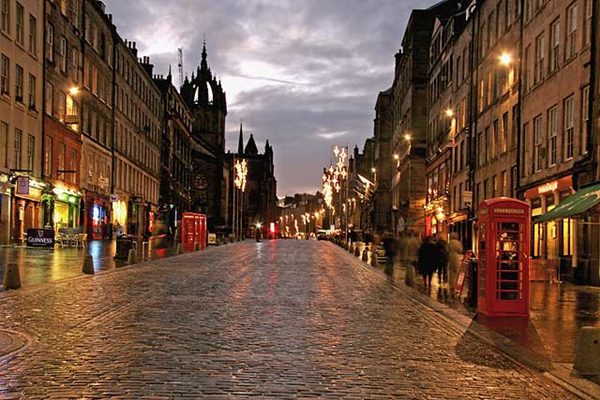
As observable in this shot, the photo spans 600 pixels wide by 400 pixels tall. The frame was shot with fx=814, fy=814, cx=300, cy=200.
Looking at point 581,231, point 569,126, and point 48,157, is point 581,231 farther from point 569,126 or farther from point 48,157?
point 48,157

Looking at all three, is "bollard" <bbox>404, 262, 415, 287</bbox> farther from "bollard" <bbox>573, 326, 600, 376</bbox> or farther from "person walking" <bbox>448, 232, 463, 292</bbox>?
"bollard" <bbox>573, 326, 600, 376</bbox>

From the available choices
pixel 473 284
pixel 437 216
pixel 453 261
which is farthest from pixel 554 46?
pixel 437 216

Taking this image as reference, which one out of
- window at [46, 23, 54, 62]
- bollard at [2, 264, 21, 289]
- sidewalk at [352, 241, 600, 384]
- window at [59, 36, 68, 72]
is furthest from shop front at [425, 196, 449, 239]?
bollard at [2, 264, 21, 289]

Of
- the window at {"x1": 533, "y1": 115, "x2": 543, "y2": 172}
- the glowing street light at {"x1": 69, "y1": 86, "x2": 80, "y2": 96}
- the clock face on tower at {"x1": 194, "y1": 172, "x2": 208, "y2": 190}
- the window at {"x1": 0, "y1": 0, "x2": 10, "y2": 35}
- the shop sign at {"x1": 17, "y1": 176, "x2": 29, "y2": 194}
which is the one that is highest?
the window at {"x1": 0, "y1": 0, "x2": 10, "y2": 35}

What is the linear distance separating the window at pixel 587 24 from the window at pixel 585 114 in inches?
61.3

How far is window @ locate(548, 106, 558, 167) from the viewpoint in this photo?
100ft

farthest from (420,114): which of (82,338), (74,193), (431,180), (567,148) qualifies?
(82,338)

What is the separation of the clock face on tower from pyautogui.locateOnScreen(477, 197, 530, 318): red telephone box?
377ft

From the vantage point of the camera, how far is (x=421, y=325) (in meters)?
14.4

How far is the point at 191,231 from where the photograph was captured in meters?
56.8

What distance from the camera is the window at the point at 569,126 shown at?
28.7 metres

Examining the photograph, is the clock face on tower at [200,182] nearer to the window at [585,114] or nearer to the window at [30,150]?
the window at [30,150]

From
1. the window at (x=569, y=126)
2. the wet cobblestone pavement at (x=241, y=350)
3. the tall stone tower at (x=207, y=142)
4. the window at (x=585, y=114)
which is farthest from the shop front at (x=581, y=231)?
the tall stone tower at (x=207, y=142)

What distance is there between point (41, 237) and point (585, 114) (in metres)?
25.3
